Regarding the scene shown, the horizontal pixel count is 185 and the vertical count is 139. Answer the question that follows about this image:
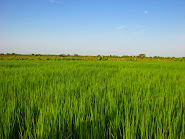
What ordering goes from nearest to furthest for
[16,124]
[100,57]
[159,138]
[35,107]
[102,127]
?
1. [159,138]
2. [102,127]
3. [16,124]
4. [35,107]
5. [100,57]

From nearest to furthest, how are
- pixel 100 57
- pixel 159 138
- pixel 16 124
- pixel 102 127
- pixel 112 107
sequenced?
1. pixel 159 138
2. pixel 102 127
3. pixel 16 124
4. pixel 112 107
5. pixel 100 57

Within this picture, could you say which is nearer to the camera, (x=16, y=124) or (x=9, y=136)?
(x=9, y=136)

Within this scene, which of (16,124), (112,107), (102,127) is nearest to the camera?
Result: (102,127)

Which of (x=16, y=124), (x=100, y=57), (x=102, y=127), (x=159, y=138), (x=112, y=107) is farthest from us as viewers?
(x=100, y=57)

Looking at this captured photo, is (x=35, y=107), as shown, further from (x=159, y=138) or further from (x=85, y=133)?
(x=159, y=138)

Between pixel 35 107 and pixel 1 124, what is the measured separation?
338 millimetres

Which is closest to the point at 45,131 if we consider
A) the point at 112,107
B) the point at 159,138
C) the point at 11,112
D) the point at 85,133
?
the point at 85,133

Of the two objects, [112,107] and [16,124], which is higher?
[112,107]

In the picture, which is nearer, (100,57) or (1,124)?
(1,124)

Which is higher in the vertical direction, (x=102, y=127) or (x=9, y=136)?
(x=102, y=127)

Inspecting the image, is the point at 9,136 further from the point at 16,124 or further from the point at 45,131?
the point at 45,131

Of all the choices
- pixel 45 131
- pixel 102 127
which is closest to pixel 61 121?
pixel 45 131

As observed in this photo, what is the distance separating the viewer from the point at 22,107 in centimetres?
126

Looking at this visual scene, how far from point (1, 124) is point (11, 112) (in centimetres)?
15
